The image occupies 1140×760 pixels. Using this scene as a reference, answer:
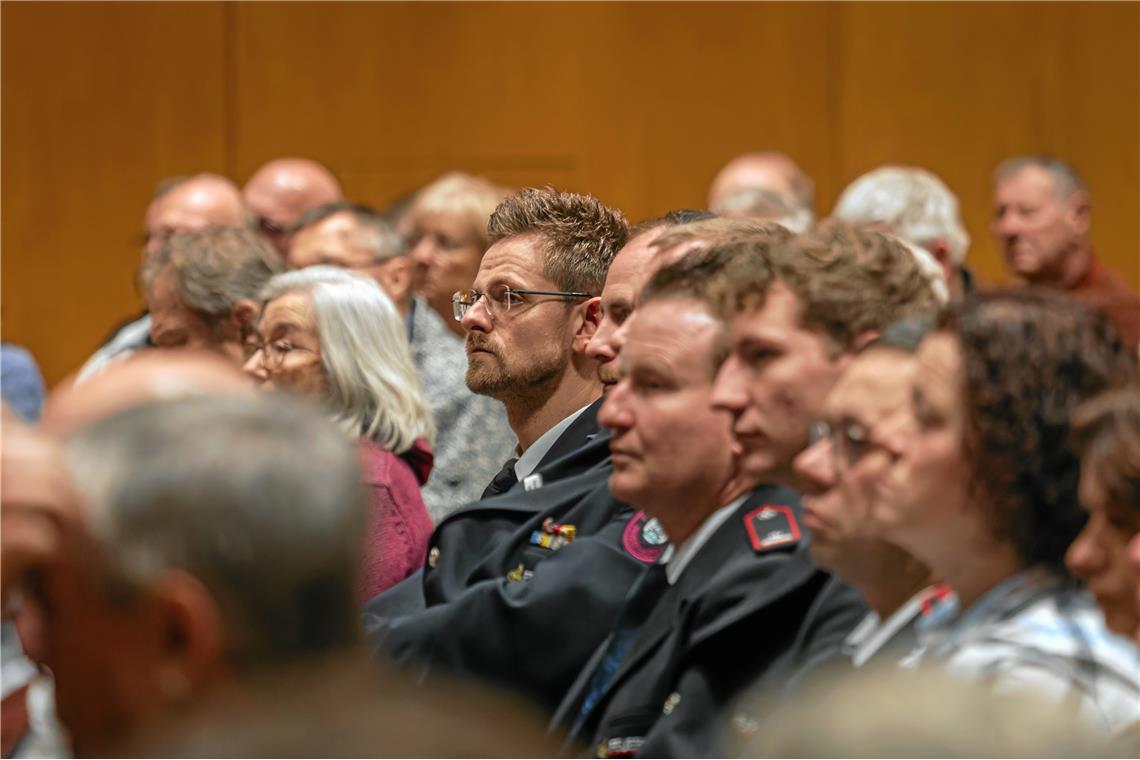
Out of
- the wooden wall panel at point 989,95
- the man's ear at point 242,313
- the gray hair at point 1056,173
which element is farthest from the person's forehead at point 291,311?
the wooden wall panel at point 989,95

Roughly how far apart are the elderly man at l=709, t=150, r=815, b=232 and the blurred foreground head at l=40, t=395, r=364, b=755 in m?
3.45

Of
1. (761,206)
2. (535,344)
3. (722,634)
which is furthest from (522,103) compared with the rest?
(722,634)

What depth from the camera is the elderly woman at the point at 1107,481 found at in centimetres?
181

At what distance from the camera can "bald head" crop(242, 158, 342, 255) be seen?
19.3 ft

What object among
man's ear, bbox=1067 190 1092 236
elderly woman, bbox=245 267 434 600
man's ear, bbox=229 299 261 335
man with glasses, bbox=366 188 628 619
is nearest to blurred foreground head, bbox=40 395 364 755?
man with glasses, bbox=366 188 628 619

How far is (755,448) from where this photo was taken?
7.55 feet

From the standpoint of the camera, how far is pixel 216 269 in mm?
4238

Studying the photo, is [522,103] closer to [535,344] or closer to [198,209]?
[198,209]

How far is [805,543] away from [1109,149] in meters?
4.61

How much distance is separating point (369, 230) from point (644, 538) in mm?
2462

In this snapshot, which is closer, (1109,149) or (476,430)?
(476,430)

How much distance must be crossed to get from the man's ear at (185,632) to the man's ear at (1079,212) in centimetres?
425

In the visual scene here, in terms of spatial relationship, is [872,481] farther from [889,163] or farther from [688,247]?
[889,163]

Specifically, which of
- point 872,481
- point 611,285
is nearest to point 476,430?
point 611,285
